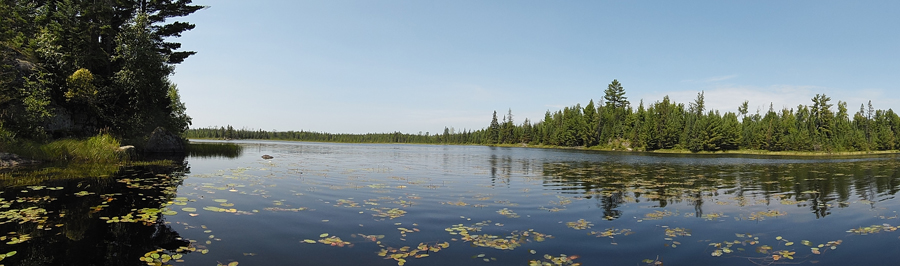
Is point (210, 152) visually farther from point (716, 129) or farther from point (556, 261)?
point (716, 129)

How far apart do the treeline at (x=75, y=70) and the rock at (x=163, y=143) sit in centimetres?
281

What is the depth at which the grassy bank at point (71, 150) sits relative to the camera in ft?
70.7

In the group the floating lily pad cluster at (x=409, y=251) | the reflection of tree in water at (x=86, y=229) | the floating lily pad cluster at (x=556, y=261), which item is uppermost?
the reflection of tree in water at (x=86, y=229)

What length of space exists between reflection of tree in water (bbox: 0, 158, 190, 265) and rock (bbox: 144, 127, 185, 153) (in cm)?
2725

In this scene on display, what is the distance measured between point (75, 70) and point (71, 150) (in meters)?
7.33

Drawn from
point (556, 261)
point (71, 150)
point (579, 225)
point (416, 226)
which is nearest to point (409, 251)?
point (416, 226)

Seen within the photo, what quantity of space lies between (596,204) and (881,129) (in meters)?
171

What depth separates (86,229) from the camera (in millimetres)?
8180

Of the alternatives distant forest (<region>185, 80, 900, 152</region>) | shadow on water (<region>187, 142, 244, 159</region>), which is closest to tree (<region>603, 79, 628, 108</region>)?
distant forest (<region>185, 80, 900, 152</region>)

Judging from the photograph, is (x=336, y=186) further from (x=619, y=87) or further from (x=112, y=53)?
(x=619, y=87)

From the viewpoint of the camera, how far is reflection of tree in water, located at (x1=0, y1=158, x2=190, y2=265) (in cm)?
650

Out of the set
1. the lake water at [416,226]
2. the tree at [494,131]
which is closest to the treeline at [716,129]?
the tree at [494,131]

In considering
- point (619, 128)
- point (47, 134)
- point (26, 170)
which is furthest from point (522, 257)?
point (619, 128)

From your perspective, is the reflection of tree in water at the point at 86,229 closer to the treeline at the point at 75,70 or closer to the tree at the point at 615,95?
the treeline at the point at 75,70
